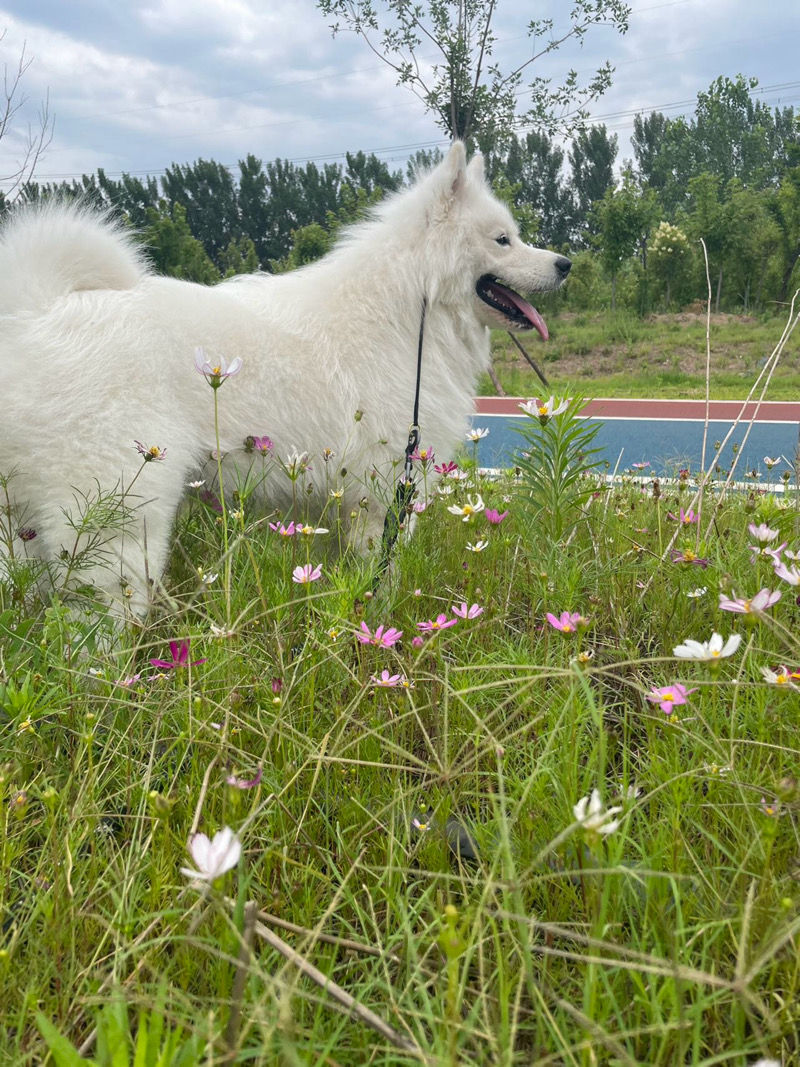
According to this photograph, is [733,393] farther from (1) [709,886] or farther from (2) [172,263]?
(2) [172,263]

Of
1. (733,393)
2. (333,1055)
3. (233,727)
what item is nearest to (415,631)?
(233,727)

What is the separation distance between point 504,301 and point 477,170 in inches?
31.4

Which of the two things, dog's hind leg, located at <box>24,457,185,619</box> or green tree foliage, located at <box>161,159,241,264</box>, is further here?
green tree foliage, located at <box>161,159,241,264</box>

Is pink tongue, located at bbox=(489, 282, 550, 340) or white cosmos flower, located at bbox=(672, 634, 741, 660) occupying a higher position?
pink tongue, located at bbox=(489, 282, 550, 340)

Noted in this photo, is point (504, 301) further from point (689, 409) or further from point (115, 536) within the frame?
point (689, 409)

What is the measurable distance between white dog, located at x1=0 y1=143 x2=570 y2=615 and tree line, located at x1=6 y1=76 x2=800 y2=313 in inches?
23.1

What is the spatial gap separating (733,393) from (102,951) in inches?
668

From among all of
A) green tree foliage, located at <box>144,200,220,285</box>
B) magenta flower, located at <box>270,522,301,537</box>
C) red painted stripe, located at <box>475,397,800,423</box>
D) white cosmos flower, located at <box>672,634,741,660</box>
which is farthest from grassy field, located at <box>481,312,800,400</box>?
white cosmos flower, located at <box>672,634,741,660</box>

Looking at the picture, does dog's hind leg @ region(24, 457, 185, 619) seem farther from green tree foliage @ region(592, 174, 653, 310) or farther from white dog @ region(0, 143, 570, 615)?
green tree foliage @ region(592, 174, 653, 310)

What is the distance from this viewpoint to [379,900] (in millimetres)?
1138

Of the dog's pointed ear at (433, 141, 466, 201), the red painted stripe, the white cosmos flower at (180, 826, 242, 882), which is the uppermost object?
the dog's pointed ear at (433, 141, 466, 201)

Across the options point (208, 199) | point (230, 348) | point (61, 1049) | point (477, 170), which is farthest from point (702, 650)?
point (208, 199)

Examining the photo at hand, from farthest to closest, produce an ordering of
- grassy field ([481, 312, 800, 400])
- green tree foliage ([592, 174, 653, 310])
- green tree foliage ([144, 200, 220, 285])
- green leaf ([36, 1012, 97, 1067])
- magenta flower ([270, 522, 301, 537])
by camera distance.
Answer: green tree foliage ([144, 200, 220, 285]), green tree foliage ([592, 174, 653, 310]), grassy field ([481, 312, 800, 400]), magenta flower ([270, 522, 301, 537]), green leaf ([36, 1012, 97, 1067])

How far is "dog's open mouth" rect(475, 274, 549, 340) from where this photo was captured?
343cm
